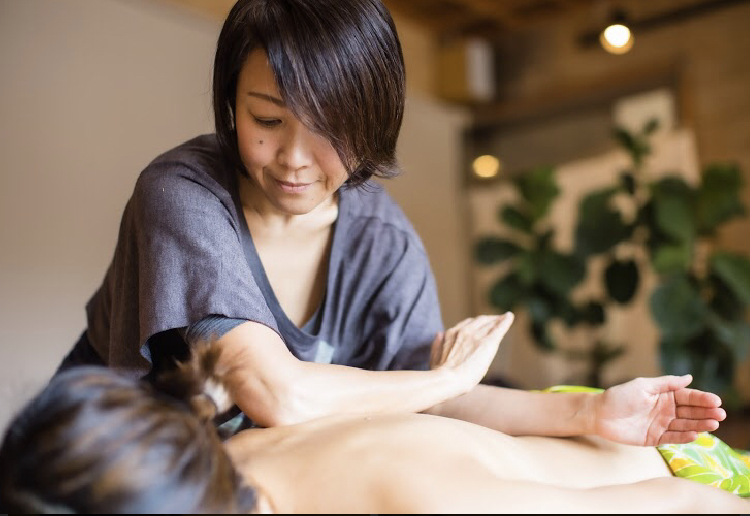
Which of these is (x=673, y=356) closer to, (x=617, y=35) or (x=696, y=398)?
(x=617, y=35)

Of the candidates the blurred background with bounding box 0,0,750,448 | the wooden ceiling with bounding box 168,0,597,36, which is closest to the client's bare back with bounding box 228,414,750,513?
the blurred background with bounding box 0,0,750,448

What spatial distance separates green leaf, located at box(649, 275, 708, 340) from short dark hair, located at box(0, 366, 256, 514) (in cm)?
313

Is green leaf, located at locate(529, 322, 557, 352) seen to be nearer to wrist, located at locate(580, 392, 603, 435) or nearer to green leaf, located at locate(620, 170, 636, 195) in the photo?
green leaf, located at locate(620, 170, 636, 195)

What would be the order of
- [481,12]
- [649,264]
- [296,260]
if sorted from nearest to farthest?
1. [296,260]
2. [649,264]
3. [481,12]

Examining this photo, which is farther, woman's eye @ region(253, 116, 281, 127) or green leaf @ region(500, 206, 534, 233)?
green leaf @ region(500, 206, 534, 233)

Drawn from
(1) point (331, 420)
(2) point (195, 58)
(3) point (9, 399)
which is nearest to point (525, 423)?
(1) point (331, 420)

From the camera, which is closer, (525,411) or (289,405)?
(289,405)

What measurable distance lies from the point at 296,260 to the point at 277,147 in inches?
13.0

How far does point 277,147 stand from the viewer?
1.27m

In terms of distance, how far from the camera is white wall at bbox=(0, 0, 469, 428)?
3.44 metres

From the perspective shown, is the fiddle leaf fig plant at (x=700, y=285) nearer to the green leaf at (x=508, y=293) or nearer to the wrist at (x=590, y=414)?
the green leaf at (x=508, y=293)

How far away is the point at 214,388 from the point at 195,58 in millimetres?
3449

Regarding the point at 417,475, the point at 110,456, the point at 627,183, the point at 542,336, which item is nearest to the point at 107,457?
the point at 110,456

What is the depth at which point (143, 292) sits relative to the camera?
4.10ft
